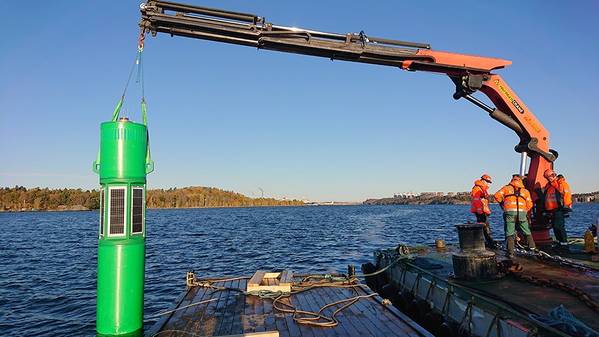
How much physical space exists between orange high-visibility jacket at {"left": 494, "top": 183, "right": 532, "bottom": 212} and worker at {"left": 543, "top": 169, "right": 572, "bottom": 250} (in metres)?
1.58

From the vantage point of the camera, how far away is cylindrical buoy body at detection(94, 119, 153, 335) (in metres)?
6.75

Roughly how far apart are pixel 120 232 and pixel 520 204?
1113 cm

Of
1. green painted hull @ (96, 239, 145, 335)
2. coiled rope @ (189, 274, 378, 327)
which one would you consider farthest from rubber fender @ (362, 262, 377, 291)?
green painted hull @ (96, 239, 145, 335)

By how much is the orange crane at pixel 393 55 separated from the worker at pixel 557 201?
1.31ft

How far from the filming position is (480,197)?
46.3 feet

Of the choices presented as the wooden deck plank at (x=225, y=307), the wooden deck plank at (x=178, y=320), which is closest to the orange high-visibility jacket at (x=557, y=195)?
the wooden deck plank at (x=225, y=307)

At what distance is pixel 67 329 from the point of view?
12.0m

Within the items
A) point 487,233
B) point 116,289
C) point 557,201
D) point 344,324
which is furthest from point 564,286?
point 116,289

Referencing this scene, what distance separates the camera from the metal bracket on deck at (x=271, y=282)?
936 centimetres

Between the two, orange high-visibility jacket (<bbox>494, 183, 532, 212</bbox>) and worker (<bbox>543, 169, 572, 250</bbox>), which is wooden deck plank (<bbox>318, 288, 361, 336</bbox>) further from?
worker (<bbox>543, 169, 572, 250</bbox>)

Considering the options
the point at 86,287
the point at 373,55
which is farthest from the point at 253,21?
the point at 86,287

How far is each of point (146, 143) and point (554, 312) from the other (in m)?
Answer: 7.33

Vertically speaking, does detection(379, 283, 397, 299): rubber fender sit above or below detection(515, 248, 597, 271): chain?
below

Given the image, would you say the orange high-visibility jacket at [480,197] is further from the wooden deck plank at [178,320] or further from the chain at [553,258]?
the wooden deck plank at [178,320]
